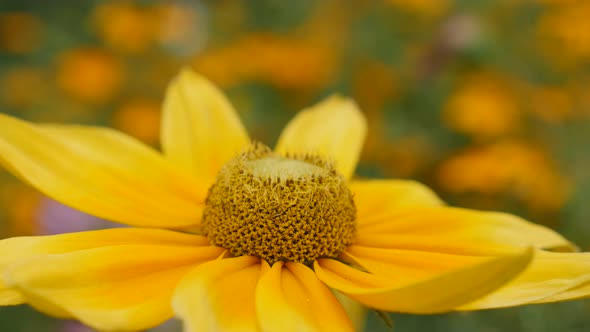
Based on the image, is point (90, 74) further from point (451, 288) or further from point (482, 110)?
point (451, 288)

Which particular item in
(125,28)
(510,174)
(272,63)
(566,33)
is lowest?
(510,174)

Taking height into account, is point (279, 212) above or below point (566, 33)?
below

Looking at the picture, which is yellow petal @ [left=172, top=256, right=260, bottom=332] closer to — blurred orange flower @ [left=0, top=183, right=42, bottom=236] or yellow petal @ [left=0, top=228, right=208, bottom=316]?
yellow petal @ [left=0, top=228, right=208, bottom=316]

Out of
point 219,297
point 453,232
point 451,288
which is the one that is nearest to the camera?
point 451,288

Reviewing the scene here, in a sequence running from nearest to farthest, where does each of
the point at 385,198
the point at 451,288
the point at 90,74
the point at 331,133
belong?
the point at 451,288, the point at 385,198, the point at 331,133, the point at 90,74

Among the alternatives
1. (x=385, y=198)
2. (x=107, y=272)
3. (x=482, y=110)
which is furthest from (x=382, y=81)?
(x=107, y=272)

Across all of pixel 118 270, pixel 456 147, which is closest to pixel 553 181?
pixel 456 147

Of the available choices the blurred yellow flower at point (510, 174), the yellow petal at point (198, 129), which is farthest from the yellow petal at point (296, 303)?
the blurred yellow flower at point (510, 174)
